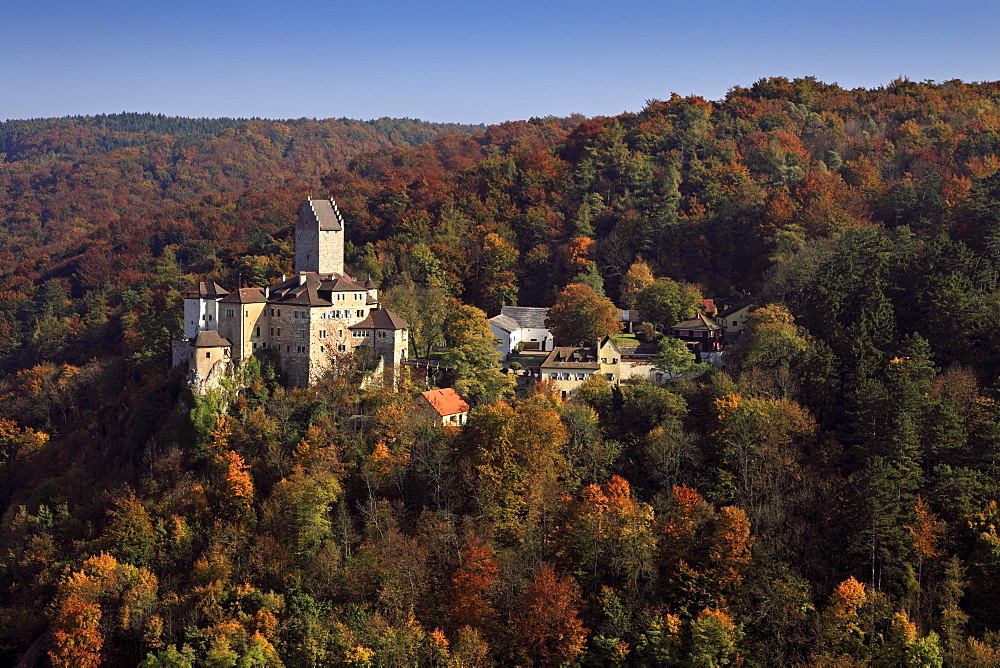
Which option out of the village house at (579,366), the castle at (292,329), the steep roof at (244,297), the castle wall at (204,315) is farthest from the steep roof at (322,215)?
the village house at (579,366)

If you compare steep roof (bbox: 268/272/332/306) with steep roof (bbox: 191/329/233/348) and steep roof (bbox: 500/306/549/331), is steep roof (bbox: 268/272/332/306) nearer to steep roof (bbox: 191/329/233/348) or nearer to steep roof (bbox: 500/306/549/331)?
steep roof (bbox: 191/329/233/348)

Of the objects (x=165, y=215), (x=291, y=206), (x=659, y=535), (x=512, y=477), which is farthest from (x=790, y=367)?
(x=165, y=215)

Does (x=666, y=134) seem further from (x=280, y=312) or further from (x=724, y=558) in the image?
(x=724, y=558)

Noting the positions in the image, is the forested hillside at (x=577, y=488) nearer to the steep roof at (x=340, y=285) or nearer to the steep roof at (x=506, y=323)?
the steep roof at (x=506, y=323)

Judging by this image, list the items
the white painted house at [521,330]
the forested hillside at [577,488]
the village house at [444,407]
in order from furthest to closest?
the white painted house at [521,330] → the village house at [444,407] → the forested hillside at [577,488]

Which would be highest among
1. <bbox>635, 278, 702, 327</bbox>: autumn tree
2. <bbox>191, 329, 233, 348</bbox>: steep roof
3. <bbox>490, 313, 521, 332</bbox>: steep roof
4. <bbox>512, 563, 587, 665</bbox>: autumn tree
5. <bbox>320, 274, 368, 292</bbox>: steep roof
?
<bbox>320, 274, 368, 292</bbox>: steep roof

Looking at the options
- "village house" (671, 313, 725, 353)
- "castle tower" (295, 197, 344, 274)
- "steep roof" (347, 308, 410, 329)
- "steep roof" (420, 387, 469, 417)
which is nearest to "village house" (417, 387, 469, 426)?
"steep roof" (420, 387, 469, 417)
